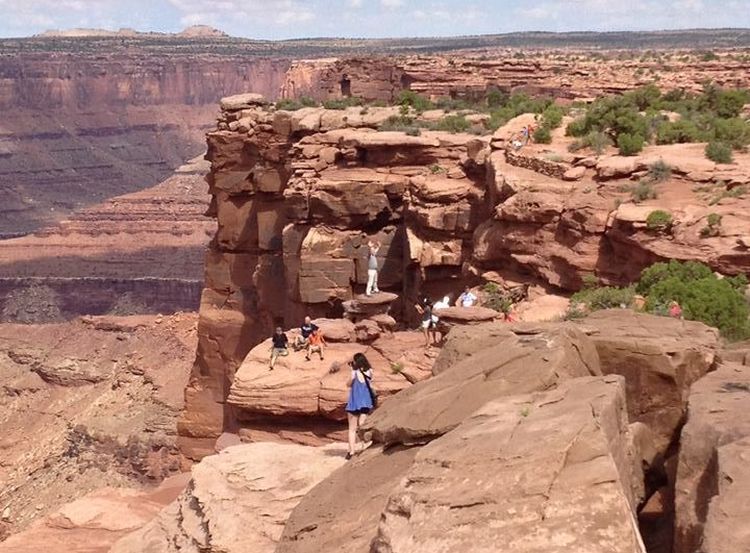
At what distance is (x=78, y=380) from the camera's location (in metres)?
45.4

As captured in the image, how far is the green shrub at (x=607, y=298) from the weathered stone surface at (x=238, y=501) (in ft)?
19.9

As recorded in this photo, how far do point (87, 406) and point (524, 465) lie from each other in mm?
36373

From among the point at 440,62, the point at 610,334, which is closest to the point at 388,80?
the point at 440,62

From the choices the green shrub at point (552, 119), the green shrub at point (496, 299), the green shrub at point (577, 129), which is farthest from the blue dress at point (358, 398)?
the green shrub at point (552, 119)

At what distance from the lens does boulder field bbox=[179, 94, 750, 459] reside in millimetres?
18562

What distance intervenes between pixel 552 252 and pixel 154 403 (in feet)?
73.7

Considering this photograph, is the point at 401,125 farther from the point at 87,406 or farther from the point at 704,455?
the point at 704,455

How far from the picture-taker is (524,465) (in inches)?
295

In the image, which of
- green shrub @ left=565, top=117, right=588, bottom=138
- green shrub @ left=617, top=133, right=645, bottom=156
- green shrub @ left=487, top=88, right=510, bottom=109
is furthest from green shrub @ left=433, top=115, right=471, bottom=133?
green shrub @ left=487, top=88, right=510, bottom=109

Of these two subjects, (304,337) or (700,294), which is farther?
(304,337)

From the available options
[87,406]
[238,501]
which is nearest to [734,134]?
[238,501]

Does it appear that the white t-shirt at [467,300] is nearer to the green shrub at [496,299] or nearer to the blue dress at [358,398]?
the green shrub at [496,299]

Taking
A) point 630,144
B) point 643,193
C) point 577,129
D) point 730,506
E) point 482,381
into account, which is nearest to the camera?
point 730,506

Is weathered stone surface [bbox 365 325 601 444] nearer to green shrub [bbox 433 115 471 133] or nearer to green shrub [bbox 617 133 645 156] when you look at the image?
green shrub [bbox 617 133 645 156]
